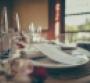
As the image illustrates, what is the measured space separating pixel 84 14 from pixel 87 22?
0.04m

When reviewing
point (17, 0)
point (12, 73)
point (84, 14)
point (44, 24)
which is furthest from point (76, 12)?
point (12, 73)

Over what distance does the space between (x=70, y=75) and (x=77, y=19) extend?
240 millimetres

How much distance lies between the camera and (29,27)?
111cm

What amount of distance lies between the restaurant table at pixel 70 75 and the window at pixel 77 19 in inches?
4.9

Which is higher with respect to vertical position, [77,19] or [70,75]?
[77,19]

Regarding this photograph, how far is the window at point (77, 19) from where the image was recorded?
1110mm

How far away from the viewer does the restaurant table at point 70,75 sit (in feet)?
3.51

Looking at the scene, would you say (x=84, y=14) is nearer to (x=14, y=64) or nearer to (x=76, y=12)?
(x=76, y=12)

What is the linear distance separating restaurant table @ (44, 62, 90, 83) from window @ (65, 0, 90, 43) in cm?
13

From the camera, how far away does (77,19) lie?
3.67 ft

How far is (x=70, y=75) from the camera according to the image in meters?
1.07

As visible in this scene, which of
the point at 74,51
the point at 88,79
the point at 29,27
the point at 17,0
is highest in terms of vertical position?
the point at 17,0

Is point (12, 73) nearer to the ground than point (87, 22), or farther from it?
nearer to the ground

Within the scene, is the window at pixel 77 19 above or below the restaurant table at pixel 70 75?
above
